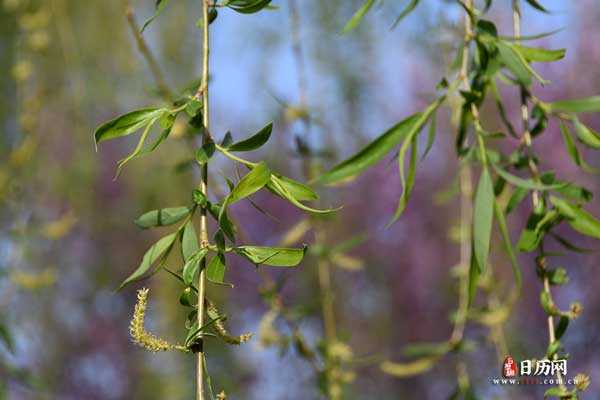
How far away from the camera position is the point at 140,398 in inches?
83.4

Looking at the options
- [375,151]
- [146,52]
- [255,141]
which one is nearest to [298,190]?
[255,141]

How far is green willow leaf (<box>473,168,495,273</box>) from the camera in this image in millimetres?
352

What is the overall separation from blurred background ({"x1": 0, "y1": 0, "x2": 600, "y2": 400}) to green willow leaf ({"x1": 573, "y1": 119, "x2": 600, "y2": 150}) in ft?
0.54

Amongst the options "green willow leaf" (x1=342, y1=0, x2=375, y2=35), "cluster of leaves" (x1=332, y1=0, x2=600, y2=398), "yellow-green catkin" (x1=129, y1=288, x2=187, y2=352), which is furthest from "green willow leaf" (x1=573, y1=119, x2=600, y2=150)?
"yellow-green catkin" (x1=129, y1=288, x2=187, y2=352)

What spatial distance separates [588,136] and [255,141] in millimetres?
172

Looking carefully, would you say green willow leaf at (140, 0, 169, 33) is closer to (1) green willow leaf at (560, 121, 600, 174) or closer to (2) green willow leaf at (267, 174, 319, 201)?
(2) green willow leaf at (267, 174, 319, 201)

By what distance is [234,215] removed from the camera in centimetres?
76

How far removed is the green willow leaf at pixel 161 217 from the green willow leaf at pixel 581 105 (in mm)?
205

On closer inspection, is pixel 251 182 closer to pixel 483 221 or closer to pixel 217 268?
pixel 217 268

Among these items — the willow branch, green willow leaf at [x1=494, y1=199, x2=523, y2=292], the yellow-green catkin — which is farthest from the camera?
the willow branch

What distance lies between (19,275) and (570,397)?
50 cm

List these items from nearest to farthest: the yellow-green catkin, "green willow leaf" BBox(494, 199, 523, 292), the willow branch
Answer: the yellow-green catkin, "green willow leaf" BBox(494, 199, 523, 292), the willow branch

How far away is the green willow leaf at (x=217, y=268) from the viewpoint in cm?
27

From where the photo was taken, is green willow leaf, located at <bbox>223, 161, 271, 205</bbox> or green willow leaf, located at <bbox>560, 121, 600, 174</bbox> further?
green willow leaf, located at <bbox>560, 121, 600, 174</bbox>
